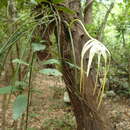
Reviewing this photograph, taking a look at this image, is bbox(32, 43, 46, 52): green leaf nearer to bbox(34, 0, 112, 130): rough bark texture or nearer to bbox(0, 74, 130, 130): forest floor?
bbox(34, 0, 112, 130): rough bark texture

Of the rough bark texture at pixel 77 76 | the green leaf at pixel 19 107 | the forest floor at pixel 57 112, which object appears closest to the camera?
the green leaf at pixel 19 107

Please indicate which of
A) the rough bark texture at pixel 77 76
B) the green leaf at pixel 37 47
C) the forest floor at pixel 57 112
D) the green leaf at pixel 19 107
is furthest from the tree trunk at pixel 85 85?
the forest floor at pixel 57 112

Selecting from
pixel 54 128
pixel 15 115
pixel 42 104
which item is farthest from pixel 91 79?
pixel 42 104

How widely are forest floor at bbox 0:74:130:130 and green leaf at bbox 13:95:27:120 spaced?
123cm

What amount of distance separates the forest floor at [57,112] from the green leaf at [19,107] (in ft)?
4.03

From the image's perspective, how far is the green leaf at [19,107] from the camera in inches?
22.8

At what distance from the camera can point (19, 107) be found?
60 cm

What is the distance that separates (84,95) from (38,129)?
1.63 metres

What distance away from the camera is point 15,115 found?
1.89 ft

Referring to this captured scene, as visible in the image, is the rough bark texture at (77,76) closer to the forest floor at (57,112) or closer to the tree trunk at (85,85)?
the tree trunk at (85,85)

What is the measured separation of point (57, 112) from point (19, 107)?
2.63 meters

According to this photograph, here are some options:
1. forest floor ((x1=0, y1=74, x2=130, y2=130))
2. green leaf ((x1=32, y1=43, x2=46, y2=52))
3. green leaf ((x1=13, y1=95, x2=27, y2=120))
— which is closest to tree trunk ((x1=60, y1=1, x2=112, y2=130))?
green leaf ((x1=32, y1=43, x2=46, y2=52))

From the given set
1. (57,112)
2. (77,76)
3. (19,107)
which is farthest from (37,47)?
(57,112)

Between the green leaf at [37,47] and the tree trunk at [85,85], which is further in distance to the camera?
the tree trunk at [85,85]
